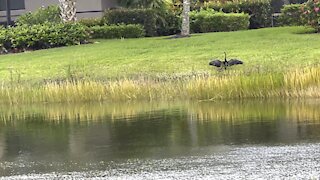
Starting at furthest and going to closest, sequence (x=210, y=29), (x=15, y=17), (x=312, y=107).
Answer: (x=15, y=17), (x=210, y=29), (x=312, y=107)

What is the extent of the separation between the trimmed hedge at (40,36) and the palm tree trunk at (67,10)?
1.60 metres

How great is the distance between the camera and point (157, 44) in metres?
25.5

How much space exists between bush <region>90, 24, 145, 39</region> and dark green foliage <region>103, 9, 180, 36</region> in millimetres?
1136

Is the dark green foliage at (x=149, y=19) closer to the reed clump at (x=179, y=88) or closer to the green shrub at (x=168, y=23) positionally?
the green shrub at (x=168, y=23)

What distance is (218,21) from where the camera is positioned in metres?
30.3

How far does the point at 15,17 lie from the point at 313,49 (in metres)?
20.6

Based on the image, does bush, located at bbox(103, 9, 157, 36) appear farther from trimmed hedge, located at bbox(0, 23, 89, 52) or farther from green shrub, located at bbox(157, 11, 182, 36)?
trimmed hedge, located at bbox(0, 23, 89, 52)

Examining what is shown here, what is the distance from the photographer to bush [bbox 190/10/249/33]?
99.2ft

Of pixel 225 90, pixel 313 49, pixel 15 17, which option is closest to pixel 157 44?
pixel 313 49

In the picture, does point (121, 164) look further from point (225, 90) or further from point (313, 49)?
point (313, 49)

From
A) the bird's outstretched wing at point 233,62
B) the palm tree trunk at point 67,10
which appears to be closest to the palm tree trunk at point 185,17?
the palm tree trunk at point 67,10

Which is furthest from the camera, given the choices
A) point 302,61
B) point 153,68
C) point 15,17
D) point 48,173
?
point 15,17

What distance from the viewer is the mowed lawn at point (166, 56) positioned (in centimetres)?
2059

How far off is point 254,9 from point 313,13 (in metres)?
7.66
